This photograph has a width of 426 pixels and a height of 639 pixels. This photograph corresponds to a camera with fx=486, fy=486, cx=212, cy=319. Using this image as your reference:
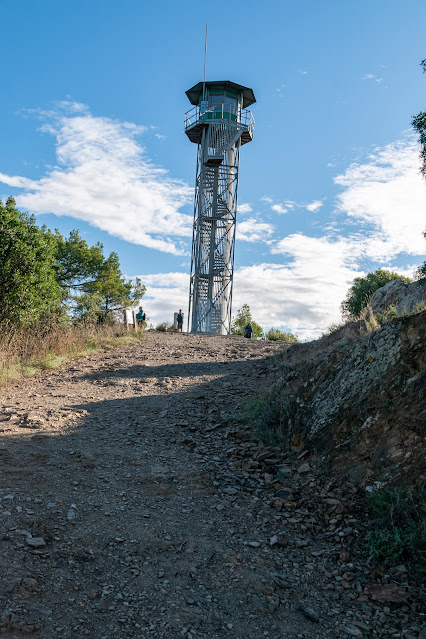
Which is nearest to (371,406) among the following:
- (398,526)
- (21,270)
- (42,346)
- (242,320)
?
(398,526)

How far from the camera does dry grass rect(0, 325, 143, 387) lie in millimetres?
12102

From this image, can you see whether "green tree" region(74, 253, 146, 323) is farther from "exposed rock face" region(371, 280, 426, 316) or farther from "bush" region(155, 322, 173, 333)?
"exposed rock face" region(371, 280, 426, 316)

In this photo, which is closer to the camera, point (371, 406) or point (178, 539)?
point (178, 539)

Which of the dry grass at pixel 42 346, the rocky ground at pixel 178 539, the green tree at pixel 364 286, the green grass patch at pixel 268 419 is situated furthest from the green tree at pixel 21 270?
the green tree at pixel 364 286

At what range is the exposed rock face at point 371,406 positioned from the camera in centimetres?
499

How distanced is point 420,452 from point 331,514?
1.07 m

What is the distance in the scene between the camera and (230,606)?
3.59 meters

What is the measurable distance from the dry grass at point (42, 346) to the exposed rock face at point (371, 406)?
742 cm

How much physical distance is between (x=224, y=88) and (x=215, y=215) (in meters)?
9.01

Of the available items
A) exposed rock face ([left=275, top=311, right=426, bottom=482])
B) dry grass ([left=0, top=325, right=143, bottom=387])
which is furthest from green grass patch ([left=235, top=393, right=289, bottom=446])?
dry grass ([left=0, top=325, right=143, bottom=387])

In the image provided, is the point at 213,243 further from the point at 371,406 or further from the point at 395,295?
the point at 371,406

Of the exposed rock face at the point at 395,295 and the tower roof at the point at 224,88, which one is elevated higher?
the tower roof at the point at 224,88

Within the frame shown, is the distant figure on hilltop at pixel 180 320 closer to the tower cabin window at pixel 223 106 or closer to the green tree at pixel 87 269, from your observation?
the green tree at pixel 87 269

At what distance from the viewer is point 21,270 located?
46.9ft
